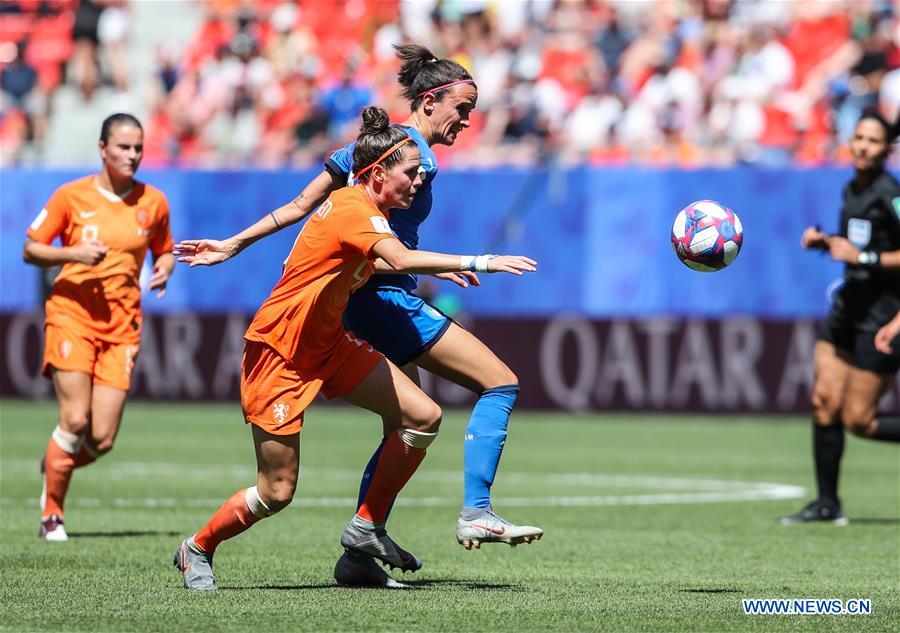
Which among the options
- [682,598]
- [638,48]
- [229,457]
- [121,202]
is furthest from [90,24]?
[682,598]

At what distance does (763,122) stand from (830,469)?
1168 centimetres

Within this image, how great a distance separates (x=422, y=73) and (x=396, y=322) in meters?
1.33

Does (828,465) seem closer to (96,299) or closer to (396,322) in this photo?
(396,322)

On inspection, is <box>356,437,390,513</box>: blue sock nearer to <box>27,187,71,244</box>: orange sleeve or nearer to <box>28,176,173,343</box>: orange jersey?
<box>28,176,173,343</box>: orange jersey

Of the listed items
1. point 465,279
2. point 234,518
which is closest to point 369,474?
point 234,518

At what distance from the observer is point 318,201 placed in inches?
329

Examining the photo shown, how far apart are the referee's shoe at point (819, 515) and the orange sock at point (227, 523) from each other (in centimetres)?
492

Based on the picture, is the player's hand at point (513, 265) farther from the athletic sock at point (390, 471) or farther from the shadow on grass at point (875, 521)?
the shadow on grass at point (875, 521)

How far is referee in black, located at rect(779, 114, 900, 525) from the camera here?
11.3 metres

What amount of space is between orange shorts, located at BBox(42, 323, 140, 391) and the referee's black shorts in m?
4.92

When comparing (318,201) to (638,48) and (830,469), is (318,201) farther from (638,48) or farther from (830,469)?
(638,48)

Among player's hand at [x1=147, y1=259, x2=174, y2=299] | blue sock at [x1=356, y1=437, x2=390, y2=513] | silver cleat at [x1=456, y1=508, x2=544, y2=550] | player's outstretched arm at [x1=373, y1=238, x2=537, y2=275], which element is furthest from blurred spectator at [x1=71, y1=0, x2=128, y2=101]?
silver cleat at [x1=456, y1=508, x2=544, y2=550]

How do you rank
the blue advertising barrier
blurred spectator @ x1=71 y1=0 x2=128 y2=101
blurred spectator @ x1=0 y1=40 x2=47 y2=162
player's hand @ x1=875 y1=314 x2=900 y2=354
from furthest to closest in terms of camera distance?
blurred spectator @ x1=71 y1=0 x2=128 y2=101
blurred spectator @ x1=0 y1=40 x2=47 y2=162
the blue advertising barrier
player's hand @ x1=875 y1=314 x2=900 y2=354

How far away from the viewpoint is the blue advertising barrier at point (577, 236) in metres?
21.6
